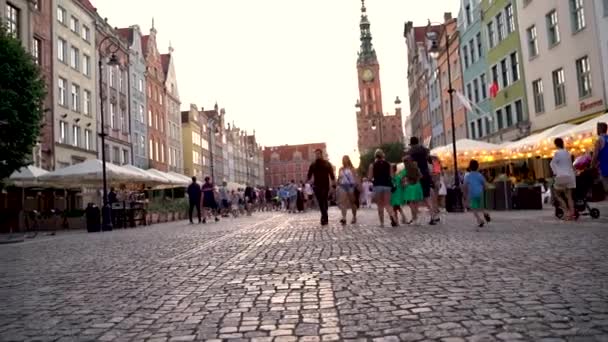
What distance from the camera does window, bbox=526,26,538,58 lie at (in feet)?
107

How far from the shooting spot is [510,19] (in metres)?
36.0

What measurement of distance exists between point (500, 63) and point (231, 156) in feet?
241

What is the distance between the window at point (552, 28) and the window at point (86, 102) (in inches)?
1200

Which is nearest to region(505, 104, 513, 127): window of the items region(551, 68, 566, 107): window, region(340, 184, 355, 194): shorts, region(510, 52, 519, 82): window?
region(510, 52, 519, 82): window

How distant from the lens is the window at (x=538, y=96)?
3225cm

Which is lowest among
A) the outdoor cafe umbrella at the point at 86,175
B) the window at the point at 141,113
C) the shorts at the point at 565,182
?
the shorts at the point at 565,182

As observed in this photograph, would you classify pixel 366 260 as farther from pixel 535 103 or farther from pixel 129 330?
pixel 535 103

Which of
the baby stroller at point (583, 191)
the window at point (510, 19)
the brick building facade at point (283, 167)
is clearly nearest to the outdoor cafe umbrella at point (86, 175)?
the baby stroller at point (583, 191)

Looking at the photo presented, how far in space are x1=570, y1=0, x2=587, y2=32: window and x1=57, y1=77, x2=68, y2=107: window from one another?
30.3 meters

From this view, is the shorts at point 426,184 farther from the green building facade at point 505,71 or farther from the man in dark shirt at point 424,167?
the green building facade at point 505,71

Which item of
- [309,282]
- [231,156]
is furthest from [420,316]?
[231,156]

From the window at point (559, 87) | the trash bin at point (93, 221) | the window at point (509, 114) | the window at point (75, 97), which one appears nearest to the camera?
the trash bin at point (93, 221)

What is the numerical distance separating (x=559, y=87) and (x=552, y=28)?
314cm

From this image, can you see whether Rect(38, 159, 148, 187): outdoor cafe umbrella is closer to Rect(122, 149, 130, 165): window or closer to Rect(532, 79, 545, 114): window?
Rect(532, 79, 545, 114): window
